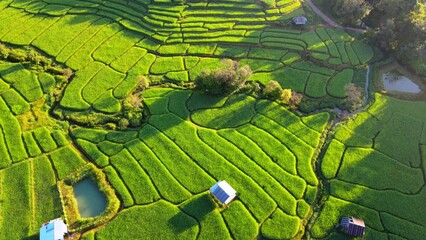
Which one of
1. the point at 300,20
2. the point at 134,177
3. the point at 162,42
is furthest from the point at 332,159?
the point at 162,42

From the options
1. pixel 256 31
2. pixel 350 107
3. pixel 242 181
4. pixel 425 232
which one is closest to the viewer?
pixel 425 232

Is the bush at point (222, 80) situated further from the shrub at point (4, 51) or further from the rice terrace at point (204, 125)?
the shrub at point (4, 51)

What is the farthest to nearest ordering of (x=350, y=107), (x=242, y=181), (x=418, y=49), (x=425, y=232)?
(x=418, y=49), (x=350, y=107), (x=242, y=181), (x=425, y=232)

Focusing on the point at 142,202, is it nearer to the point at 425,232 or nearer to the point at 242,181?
the point at 242,181

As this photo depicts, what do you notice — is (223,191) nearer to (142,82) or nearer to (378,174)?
(378,174)

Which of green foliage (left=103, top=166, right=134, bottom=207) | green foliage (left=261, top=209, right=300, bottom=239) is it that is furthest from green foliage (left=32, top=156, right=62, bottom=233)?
green foliage (left=261, top=209, right=300, bottom=239)

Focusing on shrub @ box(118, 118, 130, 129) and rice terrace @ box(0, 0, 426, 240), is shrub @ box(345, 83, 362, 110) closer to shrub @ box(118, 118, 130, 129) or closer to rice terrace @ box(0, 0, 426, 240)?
rice terrace @ box(0, 0, 426, 240)

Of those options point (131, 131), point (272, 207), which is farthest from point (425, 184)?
point (131, 131)
